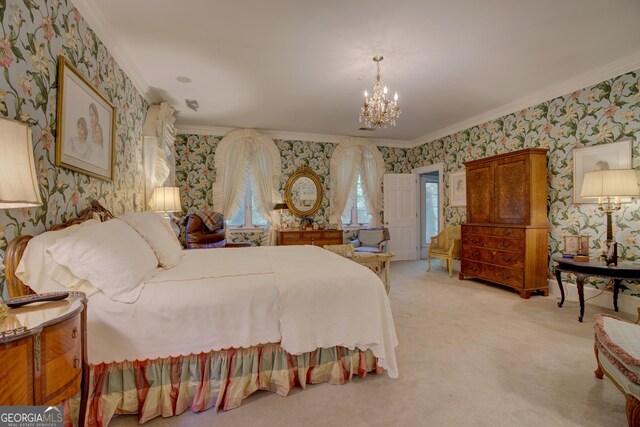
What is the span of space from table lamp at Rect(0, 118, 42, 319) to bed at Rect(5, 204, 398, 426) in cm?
50

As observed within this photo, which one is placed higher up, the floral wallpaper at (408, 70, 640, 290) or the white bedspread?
the floral wallpaper at (408, 70, 640, 290)

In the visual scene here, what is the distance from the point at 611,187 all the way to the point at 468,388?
2604 mm

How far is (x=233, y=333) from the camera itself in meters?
1.60

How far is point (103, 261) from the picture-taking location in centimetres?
150

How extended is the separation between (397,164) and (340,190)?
1578 mm

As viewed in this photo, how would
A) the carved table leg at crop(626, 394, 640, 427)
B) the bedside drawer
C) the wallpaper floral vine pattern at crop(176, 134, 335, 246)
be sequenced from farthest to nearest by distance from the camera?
the wallpaper floral vine pattern at crop(176, 134, 335, 246), the carved table leg at crop(626, 394, 640, 427), the bedside drawer

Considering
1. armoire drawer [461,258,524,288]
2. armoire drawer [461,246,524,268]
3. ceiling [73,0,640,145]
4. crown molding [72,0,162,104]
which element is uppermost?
ceiling [73,0,640,145]

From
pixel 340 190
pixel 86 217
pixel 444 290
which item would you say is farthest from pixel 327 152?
pixel 86 217

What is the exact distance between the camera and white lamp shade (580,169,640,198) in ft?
9.29

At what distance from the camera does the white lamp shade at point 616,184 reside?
2.83 metres

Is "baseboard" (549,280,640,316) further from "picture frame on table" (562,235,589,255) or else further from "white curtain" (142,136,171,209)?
"white curtain" (142,136,171,209)

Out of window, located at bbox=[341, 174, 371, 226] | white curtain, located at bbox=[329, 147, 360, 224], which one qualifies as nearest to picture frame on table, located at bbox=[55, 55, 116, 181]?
white curtain, located at bbox=[329, 147, 360, 224]

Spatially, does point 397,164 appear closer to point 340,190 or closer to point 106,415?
point 340,190

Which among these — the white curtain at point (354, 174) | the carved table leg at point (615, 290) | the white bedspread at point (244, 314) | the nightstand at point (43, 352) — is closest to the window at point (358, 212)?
the white curtain at point (354, 174)
